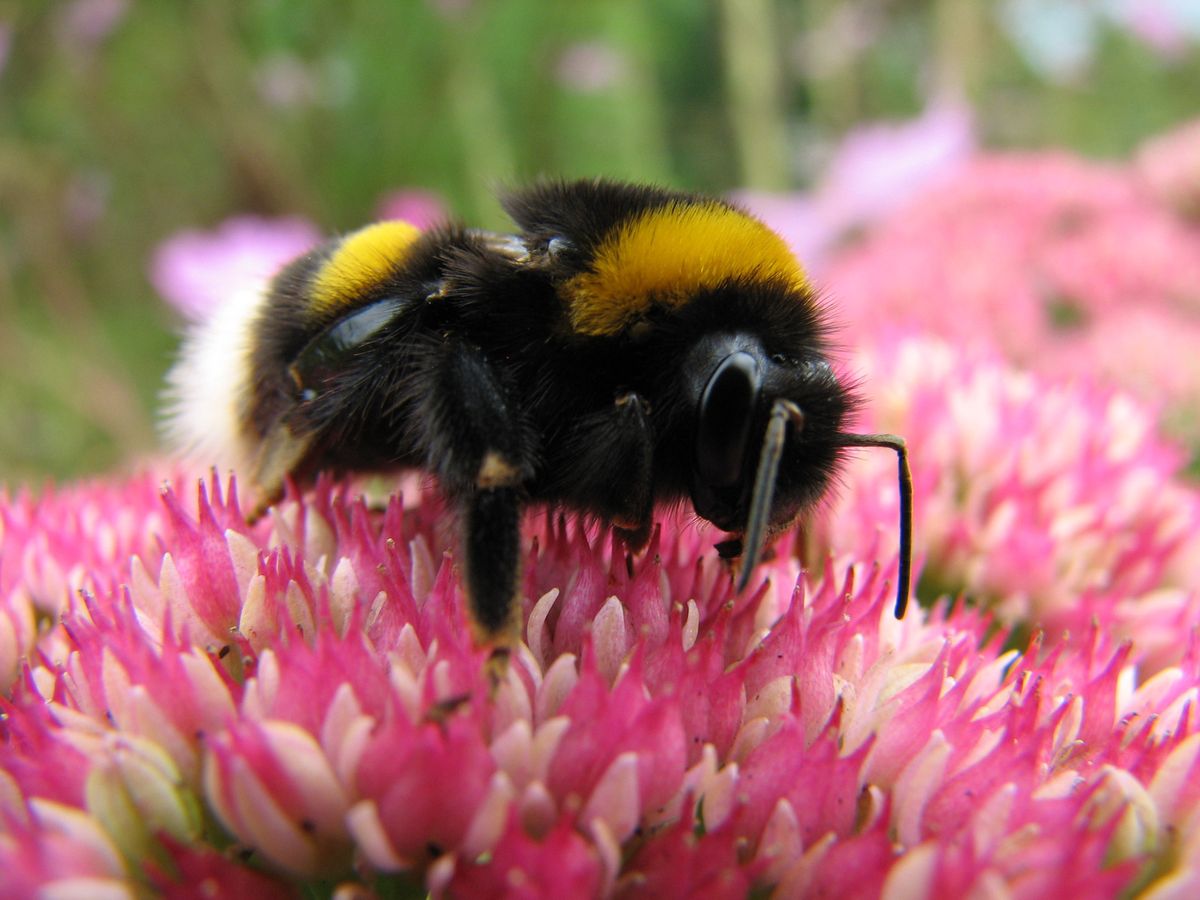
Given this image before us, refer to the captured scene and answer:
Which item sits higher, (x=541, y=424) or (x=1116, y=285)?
(x=541, y=424)

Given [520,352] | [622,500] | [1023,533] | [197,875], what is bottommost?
[1023,533]

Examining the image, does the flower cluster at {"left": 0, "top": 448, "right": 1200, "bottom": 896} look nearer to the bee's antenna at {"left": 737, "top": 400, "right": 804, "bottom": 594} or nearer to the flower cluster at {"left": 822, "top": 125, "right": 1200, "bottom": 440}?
the bee's antenna at {"left": 737, "top": 400, "right": 804, "bottom": 594}

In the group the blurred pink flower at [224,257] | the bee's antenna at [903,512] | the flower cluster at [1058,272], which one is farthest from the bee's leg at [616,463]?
the blurred pink flower at [224,257]

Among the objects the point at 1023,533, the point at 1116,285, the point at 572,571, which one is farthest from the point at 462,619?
the point at 1116,285

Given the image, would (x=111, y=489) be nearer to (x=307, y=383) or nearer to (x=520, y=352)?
(x=307, y=383)

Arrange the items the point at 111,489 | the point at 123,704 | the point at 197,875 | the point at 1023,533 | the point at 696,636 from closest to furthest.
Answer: the point at 197,875
the point at 123,704
the point at 696,636
the point at 1023,533
the point at 111,489

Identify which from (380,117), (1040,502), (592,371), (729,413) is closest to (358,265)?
(592,371)

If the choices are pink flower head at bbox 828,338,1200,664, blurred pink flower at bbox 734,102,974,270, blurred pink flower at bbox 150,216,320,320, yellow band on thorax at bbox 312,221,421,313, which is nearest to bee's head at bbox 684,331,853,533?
yellow band on thorax at bbox 312,221,421,313
